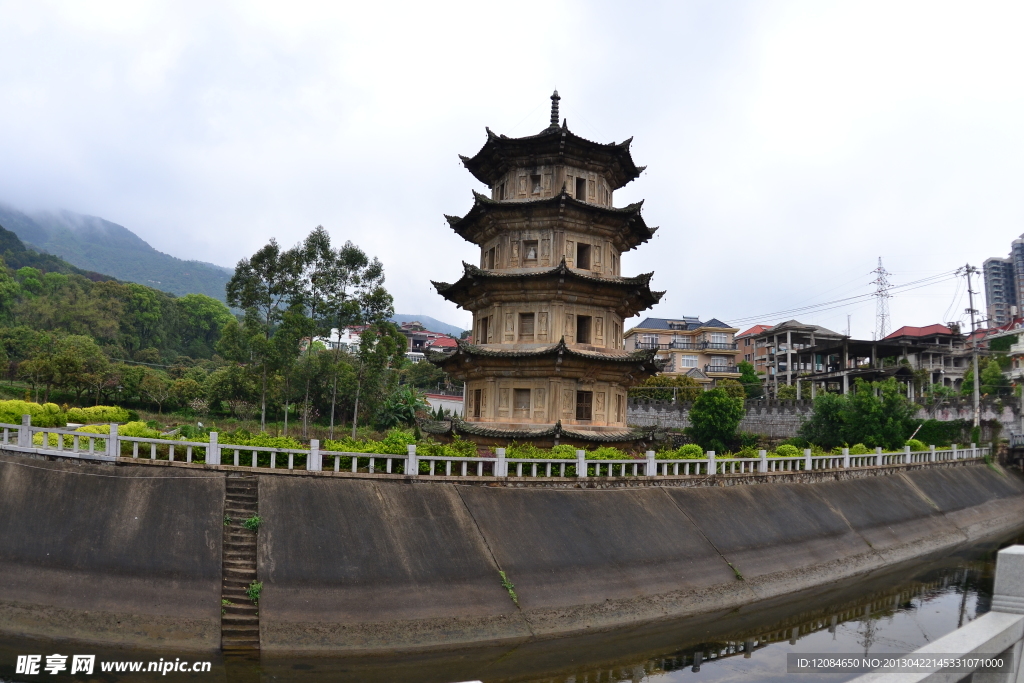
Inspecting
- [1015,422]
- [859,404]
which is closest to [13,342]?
[859,404]

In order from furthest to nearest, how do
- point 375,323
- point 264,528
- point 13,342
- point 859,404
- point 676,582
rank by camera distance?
point 13,342 < point 859,404 < point 375,323 < point 676,582 < point 264,528

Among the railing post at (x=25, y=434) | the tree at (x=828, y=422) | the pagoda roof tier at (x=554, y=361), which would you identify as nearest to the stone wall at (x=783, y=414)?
the tree at (x=828, y=422)

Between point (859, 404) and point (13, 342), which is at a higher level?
point (13, 342)

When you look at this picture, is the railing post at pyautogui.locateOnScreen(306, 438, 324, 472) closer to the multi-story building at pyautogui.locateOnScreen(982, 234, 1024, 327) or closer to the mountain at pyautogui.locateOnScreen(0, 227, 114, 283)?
the mountain at pyautogui.locateOnScreen(0, 227, 114, 283)

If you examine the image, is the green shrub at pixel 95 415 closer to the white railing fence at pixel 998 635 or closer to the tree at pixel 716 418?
the white railing fence at pixel 998 635

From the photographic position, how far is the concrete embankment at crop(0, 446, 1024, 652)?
13672mm

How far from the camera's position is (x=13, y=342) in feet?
213

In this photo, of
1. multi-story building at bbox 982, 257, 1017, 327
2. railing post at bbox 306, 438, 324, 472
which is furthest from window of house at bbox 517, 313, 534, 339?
multi-story building at bbox 982, 257, 1017, 327

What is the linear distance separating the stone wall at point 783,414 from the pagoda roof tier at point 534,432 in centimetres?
2329

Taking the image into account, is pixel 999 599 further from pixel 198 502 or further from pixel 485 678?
pixel 198 502

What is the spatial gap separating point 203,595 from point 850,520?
85.5ft

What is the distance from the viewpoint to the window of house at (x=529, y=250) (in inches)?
1120

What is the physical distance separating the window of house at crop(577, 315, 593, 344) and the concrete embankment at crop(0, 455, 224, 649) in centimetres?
1619

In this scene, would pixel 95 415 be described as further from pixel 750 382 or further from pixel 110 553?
pixel 750 382
